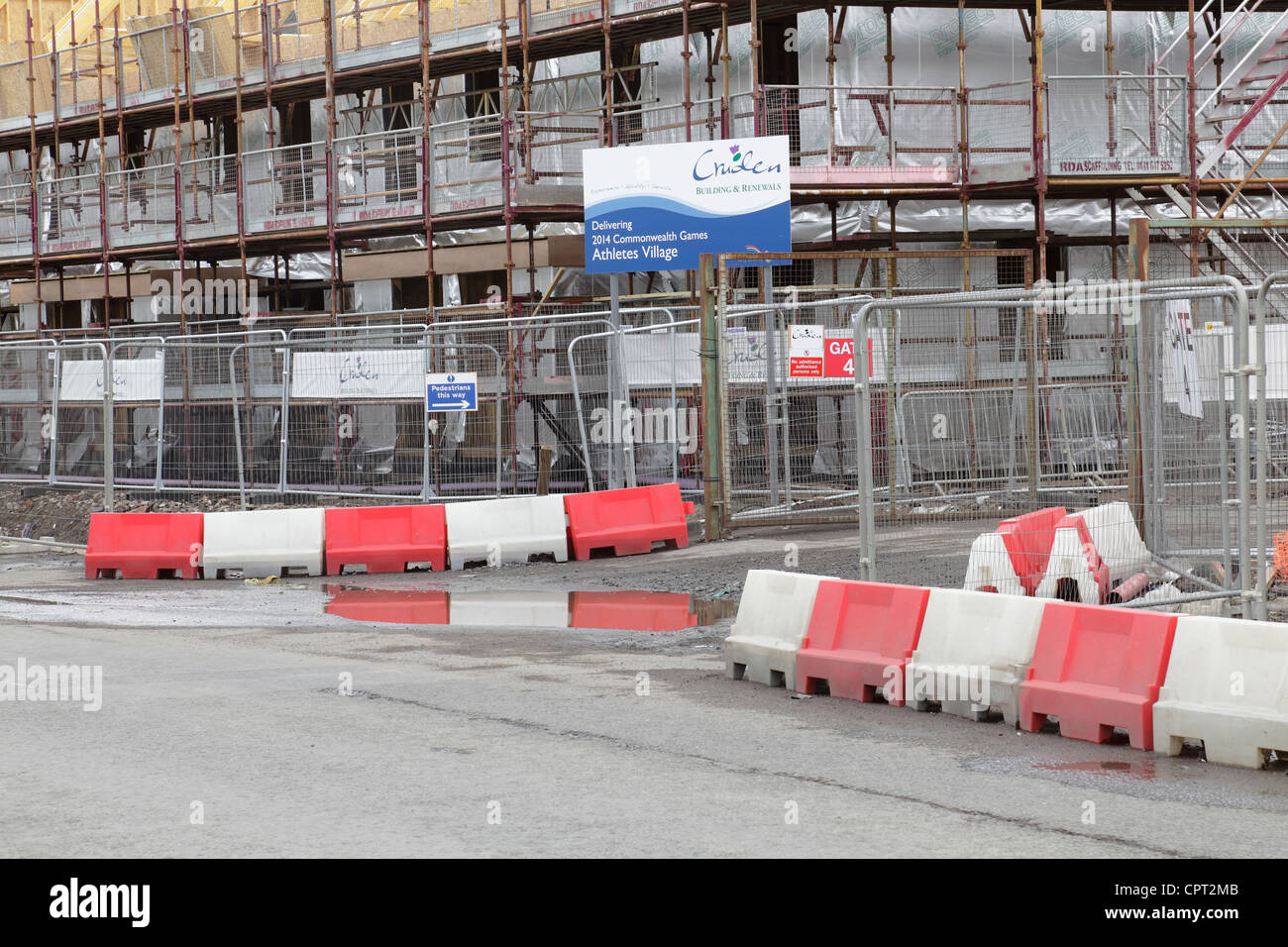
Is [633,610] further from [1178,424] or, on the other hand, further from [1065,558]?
[1178,424]

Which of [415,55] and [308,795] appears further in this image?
[415,55]

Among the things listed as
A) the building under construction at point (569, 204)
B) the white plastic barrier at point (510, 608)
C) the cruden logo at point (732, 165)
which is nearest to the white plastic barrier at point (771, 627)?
the white plastic barrier at point (510, 608)

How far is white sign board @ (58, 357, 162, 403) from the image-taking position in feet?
71.5

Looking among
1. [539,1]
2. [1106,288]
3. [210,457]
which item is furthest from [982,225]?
[1106,288]

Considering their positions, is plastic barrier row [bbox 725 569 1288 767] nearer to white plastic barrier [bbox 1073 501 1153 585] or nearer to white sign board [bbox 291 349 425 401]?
white plastic barrier [bbox 1073 501 1153 585]

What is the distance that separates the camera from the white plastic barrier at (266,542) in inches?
624

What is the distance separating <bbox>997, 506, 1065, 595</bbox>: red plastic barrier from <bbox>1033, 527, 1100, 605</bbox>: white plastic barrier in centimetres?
6

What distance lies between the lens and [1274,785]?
6.81 meters

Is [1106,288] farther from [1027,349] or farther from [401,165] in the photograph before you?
[401,165]

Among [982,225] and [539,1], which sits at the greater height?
[539,1]

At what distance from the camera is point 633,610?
12.8m

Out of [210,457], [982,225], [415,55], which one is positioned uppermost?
[415,55]

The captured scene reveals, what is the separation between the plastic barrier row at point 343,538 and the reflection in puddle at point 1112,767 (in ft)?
30.8
